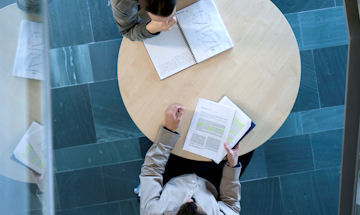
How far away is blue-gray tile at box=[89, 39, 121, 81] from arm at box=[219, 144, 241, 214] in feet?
3.38

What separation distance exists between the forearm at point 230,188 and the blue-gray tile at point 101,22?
3.91 ft

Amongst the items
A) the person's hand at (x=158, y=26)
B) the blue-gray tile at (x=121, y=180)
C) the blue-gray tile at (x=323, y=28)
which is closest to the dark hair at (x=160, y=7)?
the person's hand at (x=158, y=26)

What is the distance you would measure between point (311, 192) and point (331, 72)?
826mm

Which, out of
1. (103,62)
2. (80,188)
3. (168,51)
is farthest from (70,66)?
(168,51)

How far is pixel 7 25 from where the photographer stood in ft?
5.39

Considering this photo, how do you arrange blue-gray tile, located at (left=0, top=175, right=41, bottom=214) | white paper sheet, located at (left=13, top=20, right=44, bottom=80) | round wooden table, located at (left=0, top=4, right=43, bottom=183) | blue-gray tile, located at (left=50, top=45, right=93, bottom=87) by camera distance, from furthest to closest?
blue-gray tile, located at (left=50, top=45, right=93, bottom=87) → white paper sheet, located at (left=13, top=20, right=44, bottom=80) → round wooden table, located at (left=0, top=4, right=43, bottom=183) → blue-gray tile, located at (left=0, top=175, right=41, bottom=214)

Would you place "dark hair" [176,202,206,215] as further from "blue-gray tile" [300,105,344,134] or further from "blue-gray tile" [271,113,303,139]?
"blue-gray tile" [300,105,344,134]

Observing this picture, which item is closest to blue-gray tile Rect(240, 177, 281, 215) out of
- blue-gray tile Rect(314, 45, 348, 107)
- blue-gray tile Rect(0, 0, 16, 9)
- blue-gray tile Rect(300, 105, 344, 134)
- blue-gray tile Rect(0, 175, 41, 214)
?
blue-gray tile Rect(300, 105, 344, 134)

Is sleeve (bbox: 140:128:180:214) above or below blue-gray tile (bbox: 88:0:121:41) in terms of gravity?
below

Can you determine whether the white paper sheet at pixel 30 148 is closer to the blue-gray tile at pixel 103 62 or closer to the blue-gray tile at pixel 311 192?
the blue-gray tile at pixel 103 62

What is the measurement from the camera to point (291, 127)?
7.70 feet

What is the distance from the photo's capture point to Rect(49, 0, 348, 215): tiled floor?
7.59 feet

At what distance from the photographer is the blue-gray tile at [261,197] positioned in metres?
2.34

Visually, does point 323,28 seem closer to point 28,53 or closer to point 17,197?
point 28,53
